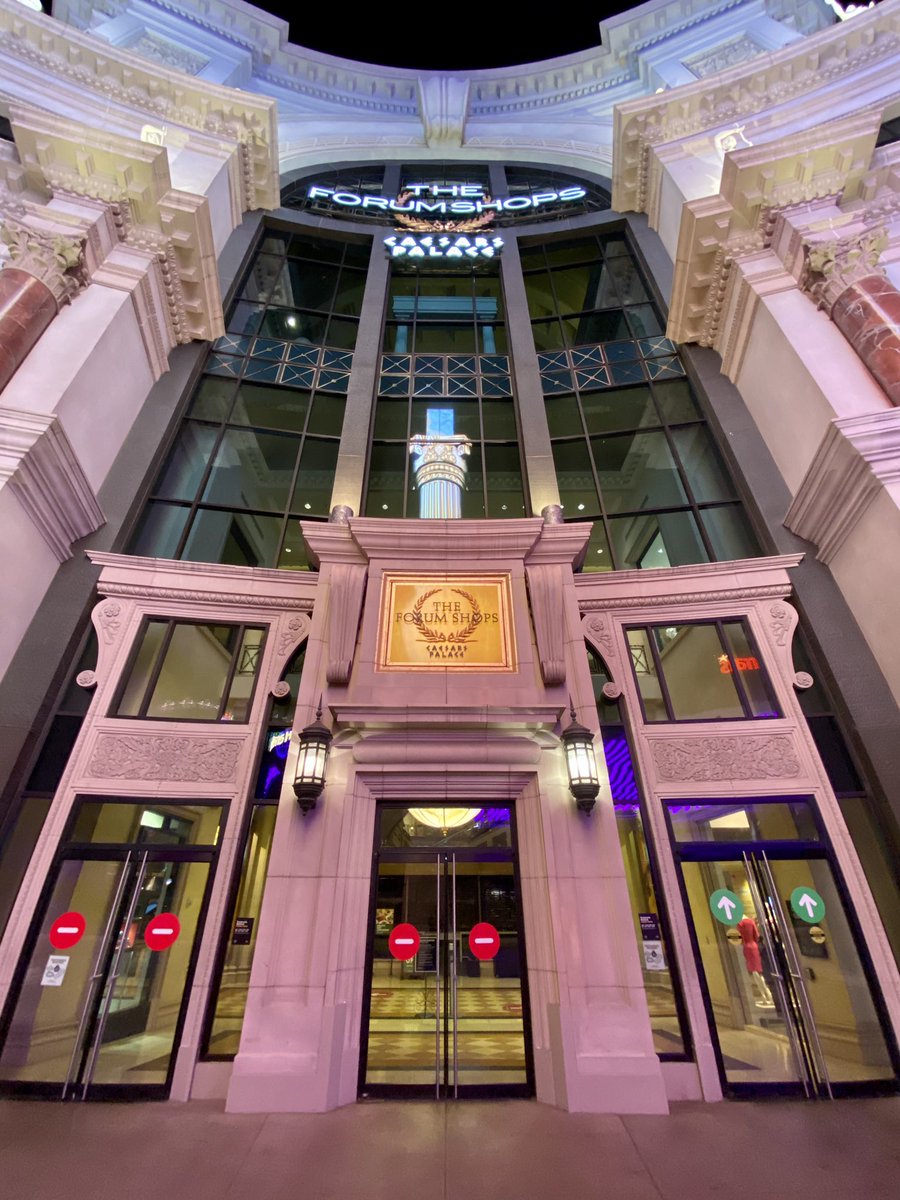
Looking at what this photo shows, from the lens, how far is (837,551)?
30.1 feet

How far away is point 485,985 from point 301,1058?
2167 millimetres

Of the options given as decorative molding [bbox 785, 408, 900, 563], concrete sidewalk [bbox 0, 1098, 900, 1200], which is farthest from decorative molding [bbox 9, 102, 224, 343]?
concrete sidewalk [bbox 0, 1098, 900, 1200]

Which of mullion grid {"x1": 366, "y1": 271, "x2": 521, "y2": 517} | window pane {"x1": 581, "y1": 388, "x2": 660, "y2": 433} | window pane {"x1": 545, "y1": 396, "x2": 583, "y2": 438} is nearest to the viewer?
mullion grid {"x1": 366, "y1": 271, "x2": 521, "y2": 517}

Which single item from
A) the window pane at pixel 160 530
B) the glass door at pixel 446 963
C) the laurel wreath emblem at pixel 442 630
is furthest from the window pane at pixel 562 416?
the glass door at pixel 446 963

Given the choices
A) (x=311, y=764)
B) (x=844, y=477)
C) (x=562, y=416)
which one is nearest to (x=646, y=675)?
(x=844, y=477)

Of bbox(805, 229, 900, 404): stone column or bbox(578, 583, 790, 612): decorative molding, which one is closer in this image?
bbox(805, 229, 900, 404): stone column

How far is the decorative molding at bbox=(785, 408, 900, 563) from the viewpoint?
26.3 feet

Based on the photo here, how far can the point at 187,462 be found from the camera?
11.8 meters

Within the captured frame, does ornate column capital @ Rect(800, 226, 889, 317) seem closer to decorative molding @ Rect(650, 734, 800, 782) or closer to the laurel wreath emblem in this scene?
decorative molding @ Rect(650, 734, 800, 782)

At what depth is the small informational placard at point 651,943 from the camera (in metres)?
7.23

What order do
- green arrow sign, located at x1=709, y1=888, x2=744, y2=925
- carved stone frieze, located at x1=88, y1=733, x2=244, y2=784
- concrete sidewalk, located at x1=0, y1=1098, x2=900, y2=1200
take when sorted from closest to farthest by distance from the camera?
concrete sidewalk, located at x1=0, y1=1098, x2=900, y2=1200, green arrow sign, located at x1=709, y1=888, x2=744, y2=925, carved stone frieze, located at x1=88, y1=733, x2=244, y2=784

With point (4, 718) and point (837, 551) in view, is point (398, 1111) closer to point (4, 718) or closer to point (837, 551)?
point (4, 718)

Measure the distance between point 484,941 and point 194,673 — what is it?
590cm

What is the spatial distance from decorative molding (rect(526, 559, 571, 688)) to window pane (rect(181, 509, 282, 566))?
5.49 metres
